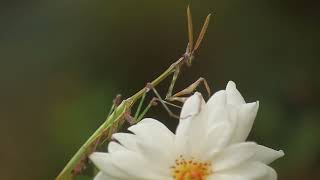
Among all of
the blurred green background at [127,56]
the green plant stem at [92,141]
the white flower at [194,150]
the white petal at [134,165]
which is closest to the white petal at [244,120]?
the white flower at [194,150]

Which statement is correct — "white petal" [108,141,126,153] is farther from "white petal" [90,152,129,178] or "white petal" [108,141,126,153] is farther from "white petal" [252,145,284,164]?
"white petal" [252,145,284,164]

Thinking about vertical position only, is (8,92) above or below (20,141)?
above

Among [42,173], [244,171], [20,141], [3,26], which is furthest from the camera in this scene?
[3,26]

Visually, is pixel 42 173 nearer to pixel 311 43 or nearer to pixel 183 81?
pixel 183 81

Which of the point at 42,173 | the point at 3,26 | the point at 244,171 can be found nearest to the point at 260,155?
the point at 244,171

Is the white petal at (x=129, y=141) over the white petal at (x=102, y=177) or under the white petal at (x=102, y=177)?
over

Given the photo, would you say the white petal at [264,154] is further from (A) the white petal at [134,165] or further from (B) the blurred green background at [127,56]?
(B) the blurred green background at [127,56]

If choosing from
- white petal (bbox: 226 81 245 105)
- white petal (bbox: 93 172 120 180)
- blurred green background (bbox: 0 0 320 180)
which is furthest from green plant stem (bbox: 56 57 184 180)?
blurred green background (bbox: 0 0 320 180)
